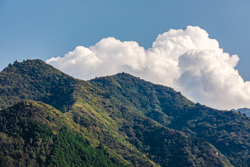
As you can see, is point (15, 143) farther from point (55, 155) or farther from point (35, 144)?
point (55, 155)

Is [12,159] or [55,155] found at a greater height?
[55,155]

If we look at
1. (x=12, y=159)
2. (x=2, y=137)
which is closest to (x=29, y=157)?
(x=12, y=159)

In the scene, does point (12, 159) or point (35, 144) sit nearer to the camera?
point (12, 159)

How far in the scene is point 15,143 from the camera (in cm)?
19525

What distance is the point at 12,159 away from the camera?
181875mm

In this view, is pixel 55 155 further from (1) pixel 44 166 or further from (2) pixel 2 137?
(2) pixel 2 137

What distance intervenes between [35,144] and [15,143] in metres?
12.3

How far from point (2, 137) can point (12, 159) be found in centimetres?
2085

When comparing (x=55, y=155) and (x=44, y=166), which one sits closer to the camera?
(x=44, y=166)

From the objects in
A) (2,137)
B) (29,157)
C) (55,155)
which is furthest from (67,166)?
(2,137)

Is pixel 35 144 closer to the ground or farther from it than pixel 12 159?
farther from it

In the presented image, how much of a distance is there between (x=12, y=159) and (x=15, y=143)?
50.3 feet

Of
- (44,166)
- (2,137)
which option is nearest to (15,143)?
(2,137)

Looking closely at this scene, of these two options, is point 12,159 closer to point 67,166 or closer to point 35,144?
point 35,144
